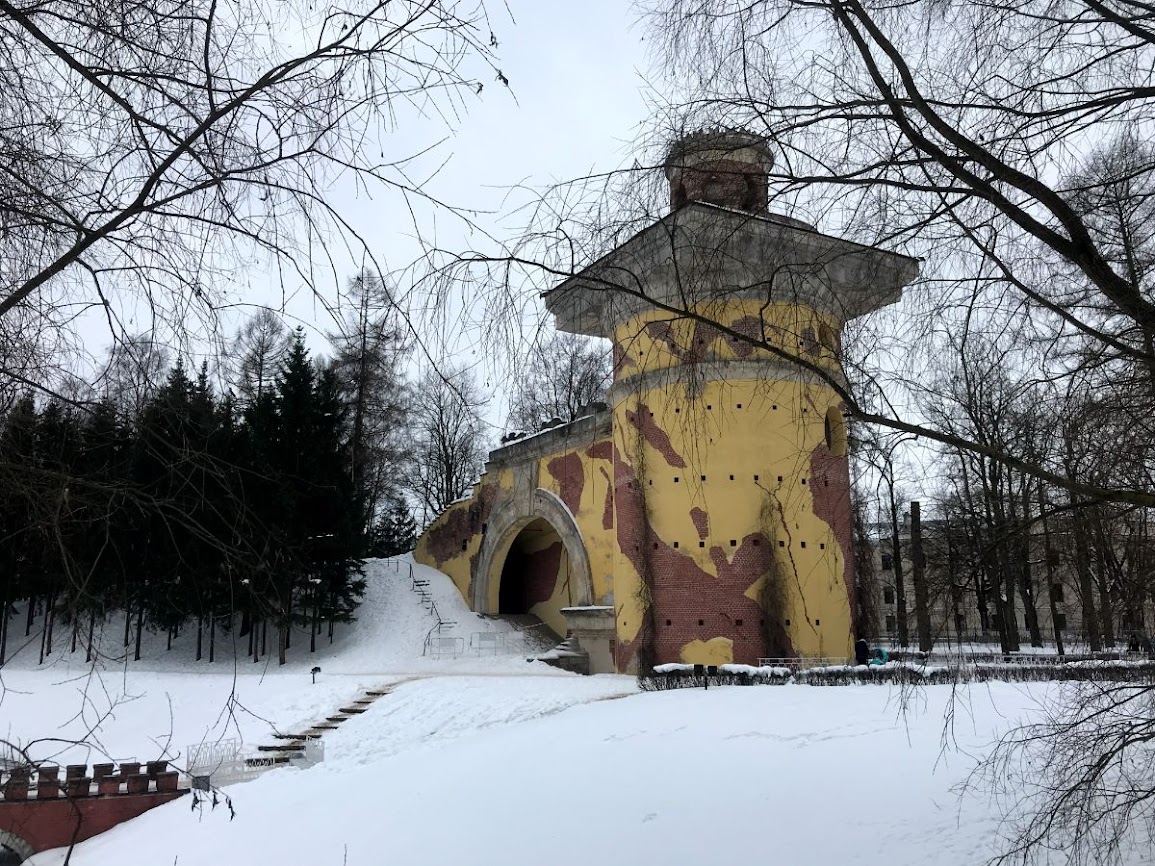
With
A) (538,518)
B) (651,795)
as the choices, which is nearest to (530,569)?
(538,518)

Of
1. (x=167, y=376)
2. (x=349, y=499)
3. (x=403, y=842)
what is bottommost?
(x=403, y=842)

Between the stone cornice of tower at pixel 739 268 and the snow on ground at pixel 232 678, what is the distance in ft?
34.6

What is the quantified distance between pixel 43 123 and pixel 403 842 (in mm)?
6923

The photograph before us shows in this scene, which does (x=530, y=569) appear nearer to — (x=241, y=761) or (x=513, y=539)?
(x=513, y=539)

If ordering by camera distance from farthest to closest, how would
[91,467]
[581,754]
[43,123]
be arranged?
[581,754] < [91,467] < [43,123]

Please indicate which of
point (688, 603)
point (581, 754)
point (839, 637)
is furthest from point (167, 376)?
point (839, 637)

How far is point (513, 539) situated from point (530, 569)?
297 centimetres

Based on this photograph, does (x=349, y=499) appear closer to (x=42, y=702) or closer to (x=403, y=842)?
(x=42, y=702)

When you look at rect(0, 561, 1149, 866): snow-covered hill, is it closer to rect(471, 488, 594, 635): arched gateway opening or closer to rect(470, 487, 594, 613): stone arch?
rect(470, 487, 594, 613): stone arch

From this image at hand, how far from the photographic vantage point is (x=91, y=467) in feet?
13.5

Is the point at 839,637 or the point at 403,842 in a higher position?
the point at 839,637

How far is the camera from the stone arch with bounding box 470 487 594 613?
19.9 m

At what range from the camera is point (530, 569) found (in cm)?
2652

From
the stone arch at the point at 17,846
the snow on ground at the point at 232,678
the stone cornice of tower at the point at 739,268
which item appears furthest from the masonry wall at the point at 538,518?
the stone cornice of tower at the point at 739,268
